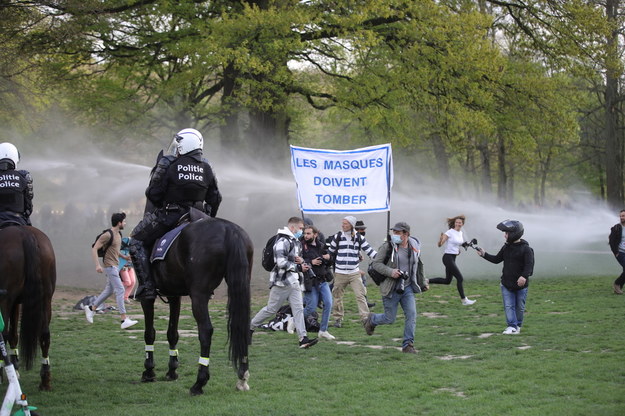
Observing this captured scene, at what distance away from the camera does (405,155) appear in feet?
155

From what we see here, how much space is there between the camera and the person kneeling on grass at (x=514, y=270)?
12.9m

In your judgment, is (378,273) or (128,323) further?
(128,323)

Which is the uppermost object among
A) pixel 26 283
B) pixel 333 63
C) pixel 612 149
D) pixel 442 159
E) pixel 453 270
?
pixel 333 63

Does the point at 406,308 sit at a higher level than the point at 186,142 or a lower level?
lower

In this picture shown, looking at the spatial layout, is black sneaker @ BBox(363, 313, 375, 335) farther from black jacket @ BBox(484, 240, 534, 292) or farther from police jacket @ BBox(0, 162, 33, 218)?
police jacket @ BBox(0, 162, 33, 218)

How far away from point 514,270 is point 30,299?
7761mm

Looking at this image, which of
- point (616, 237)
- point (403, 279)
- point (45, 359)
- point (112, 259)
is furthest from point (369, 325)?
point (616, 237)

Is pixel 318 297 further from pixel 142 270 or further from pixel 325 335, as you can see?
pixel 142 270

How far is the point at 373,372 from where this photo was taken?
32.5ft

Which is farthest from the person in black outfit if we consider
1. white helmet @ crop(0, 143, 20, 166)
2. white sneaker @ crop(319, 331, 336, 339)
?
white helmet @ crop(0, 143, 20, 166)

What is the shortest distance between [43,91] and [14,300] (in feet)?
59.0

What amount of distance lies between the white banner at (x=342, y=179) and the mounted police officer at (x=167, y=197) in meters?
4.62

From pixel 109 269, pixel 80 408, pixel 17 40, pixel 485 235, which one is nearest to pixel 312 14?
pixel 17 40

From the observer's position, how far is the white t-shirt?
733 inches
